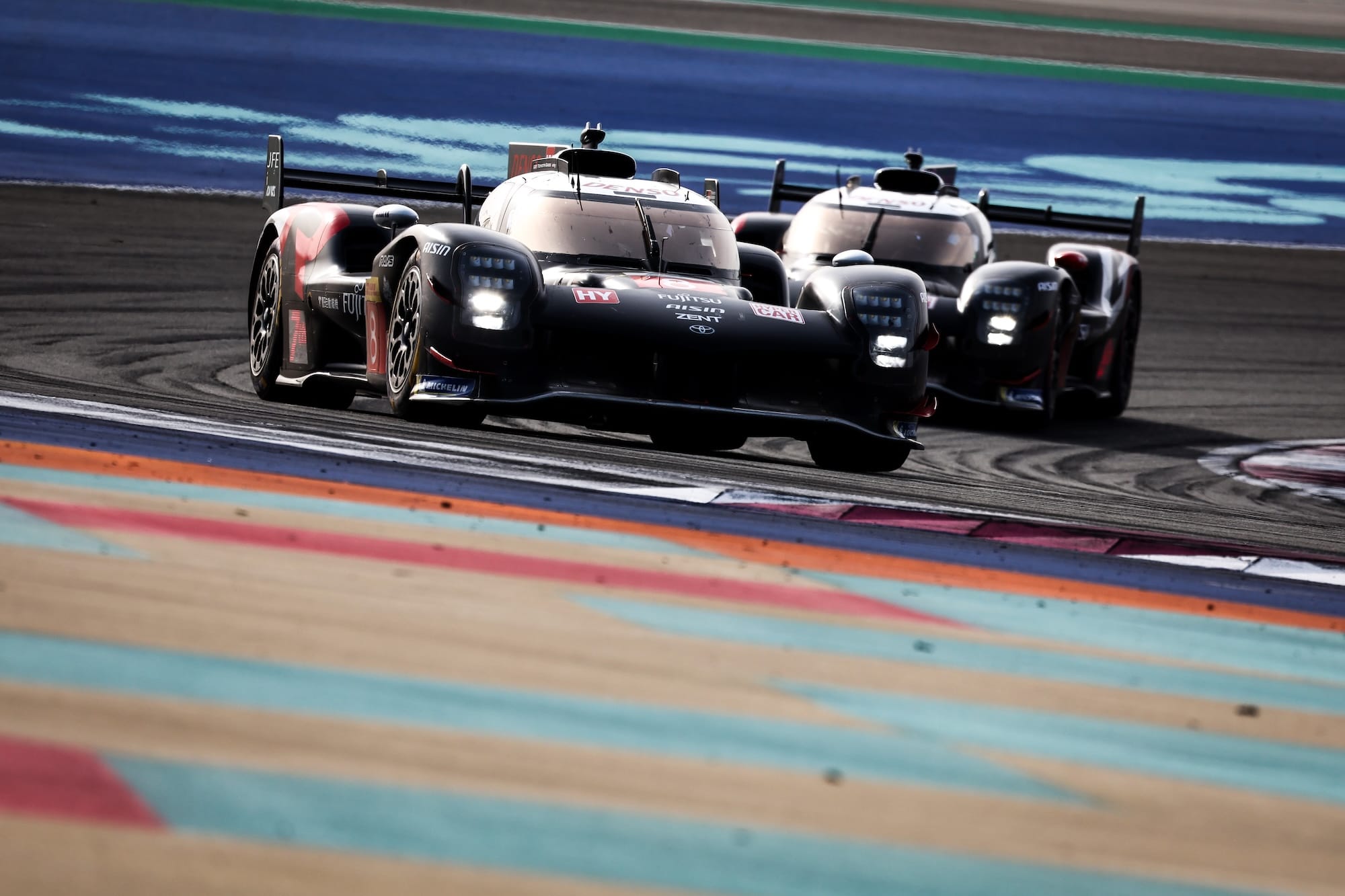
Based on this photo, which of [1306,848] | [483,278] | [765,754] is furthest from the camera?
[483,278]

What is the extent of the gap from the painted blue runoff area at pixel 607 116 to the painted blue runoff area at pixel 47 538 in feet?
50.9

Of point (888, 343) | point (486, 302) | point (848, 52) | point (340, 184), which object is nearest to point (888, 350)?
point (888, 343)

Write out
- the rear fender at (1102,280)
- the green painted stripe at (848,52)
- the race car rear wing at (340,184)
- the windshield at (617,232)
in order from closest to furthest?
the windshield at (617,232), the race car rear wing at (340,184), the rear fender at (1102,280), the green painted stripe at (848,52)

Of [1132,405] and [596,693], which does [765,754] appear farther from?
[1132,405]

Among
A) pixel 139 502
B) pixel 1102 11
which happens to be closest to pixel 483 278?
pixel 139 502

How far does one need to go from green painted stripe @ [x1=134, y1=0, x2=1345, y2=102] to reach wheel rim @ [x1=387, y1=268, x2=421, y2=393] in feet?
69.0

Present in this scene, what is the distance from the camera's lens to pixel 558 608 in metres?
4.10

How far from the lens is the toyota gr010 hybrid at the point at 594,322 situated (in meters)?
8.31

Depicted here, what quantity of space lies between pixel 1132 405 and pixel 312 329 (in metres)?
6.81

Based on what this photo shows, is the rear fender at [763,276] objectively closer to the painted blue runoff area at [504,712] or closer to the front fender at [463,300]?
the front fender at [463,300]

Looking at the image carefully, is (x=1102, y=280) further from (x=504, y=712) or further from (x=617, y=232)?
(x=504, y=712)

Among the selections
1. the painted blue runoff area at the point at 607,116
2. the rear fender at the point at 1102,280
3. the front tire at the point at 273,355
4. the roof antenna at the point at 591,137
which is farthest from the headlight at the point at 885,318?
the painted blue runoff area at the point at 607,116

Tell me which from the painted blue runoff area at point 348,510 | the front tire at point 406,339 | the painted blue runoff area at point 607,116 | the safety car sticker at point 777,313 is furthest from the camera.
A: the painted blue runoff area at point 607,116

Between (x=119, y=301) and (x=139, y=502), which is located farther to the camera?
(x=119, y=301)
